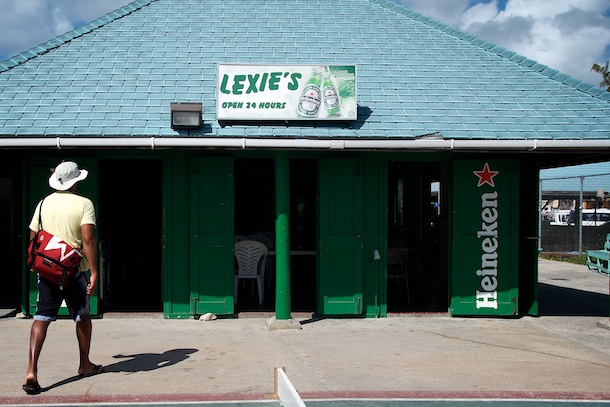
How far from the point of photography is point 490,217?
9172 millimetres

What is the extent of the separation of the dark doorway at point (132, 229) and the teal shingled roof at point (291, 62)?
5.02ft

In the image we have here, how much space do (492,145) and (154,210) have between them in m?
7.38

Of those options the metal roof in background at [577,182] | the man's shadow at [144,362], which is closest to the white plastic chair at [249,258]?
the man's shadow at [144,362]

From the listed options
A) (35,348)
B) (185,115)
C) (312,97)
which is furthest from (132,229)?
(35,348)

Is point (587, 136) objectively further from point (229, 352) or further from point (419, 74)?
point (229, 352)

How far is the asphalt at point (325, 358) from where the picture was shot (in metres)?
5.63

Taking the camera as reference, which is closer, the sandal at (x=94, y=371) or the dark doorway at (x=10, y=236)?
the sandal at (x=94, y=371)

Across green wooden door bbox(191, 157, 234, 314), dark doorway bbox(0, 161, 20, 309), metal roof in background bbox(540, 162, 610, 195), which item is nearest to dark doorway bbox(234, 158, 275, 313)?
dark doorway bbox(0, 161, 20, 309)

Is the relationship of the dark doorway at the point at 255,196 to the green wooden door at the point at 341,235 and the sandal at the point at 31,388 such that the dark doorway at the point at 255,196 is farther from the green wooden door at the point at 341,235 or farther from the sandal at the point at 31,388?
the sandal at the point at 31,388

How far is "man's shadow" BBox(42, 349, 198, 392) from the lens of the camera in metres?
6.20

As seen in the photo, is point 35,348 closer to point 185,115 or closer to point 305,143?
point 185,115

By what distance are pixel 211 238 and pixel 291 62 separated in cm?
297

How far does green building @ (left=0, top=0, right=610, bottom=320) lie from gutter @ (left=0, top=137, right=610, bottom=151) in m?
0.02

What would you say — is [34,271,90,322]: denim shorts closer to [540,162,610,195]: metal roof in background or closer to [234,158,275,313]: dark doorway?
[234,158,275,313]: dark doorway
